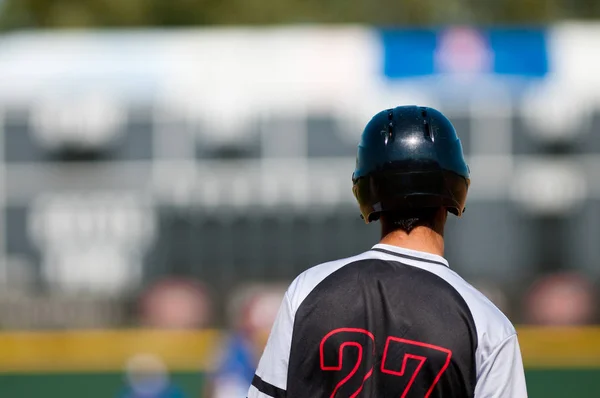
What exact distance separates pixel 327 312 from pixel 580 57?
1600 centimetres

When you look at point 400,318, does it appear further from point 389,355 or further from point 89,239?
point 89,239

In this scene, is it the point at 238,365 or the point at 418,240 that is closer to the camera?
the point at 418,240

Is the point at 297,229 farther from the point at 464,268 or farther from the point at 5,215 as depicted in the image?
the point at 5,215

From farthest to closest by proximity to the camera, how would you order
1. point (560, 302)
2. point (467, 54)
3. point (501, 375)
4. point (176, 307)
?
point (467, 54), point (176, 307), point (560, 302), point (501, 375)

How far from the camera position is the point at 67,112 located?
17.4 meters

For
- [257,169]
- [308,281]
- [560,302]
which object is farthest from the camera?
[257,169]

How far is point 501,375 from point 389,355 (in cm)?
21

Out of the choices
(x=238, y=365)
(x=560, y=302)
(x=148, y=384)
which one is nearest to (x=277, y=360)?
(x=238, y=365)

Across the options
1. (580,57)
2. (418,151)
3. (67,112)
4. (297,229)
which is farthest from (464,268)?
(418,151)

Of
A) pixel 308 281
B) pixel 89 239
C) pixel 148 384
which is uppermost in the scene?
pixel 308 281

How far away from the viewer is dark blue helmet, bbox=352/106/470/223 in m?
2.28

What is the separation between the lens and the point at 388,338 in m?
2.18

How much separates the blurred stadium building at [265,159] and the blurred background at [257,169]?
0.03m

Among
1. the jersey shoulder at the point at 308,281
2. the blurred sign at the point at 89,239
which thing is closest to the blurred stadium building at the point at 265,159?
the blurred sign at the point at 89,239
